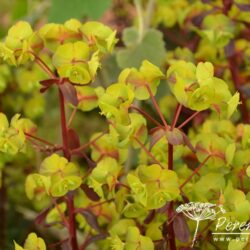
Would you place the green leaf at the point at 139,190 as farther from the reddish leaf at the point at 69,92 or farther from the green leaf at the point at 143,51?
the green leaf at the point at 143,51

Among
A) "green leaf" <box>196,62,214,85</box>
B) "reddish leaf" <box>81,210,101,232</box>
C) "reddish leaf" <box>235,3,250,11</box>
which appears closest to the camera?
"green leaf" <box>196,62,214,85</box>

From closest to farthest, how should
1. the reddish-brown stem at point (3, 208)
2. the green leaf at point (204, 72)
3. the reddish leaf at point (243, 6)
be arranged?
1. the green leaf at point (204, 72)
2. the reddish leaf at point (243, 6)
3. the reddish-brown stem at point (3, 208)

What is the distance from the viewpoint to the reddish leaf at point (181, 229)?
60 cm

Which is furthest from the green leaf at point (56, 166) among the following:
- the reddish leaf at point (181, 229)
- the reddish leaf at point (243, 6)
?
the reddish leaf at point (243, 6)

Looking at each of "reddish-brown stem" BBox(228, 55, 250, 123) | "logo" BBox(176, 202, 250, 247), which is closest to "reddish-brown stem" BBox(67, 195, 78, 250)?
"logo" BBox(176, 202, 250, 247)

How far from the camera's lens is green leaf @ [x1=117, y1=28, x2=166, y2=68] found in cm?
97

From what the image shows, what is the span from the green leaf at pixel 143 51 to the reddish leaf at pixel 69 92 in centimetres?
34

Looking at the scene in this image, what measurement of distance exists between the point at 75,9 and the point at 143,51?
13 cm

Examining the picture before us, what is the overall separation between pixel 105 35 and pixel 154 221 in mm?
187

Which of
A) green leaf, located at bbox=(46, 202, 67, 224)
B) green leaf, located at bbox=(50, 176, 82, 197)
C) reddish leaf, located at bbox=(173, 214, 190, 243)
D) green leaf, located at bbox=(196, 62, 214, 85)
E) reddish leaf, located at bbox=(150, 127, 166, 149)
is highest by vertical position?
green leaf, located at bbox=(196, 62, 214, 85)

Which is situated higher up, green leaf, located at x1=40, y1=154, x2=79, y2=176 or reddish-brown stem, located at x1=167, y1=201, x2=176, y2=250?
green leaf, located at x1=40, y1=154, x2=79, y2=176

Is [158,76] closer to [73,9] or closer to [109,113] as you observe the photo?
[109,113]

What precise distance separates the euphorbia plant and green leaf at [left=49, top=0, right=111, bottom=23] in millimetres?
349

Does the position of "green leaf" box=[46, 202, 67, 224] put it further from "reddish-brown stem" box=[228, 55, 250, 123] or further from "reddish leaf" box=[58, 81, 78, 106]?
"reddish-brown stem" box=[228, 55, 250, 123]
